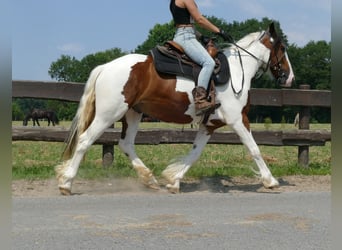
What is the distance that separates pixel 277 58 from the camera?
8352 millimetres

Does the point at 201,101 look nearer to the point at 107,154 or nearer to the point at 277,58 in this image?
the point at 277,58

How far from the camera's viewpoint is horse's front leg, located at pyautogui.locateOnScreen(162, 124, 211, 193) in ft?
24.7

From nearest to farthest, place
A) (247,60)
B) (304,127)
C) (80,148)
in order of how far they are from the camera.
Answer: (80,148) < (247,60) < (304,127)

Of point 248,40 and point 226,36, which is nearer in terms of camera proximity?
point 226,36

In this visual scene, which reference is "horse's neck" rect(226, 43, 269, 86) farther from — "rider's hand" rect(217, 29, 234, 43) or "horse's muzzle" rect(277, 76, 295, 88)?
"horse's muzzle" rect(277, 76, 295, 88)

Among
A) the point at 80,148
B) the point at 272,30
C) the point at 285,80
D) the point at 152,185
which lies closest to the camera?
the point at 80,148

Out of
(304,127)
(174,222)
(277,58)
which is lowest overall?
(174,222)

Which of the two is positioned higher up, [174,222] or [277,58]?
[277,58]

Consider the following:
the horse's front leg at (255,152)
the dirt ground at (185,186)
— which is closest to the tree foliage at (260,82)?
the dirt ground at (185,186)

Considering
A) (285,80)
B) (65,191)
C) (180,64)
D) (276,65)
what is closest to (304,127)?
(285,80)

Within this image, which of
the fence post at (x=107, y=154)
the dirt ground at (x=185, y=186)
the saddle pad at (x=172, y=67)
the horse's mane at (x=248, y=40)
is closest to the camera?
the saddle pad at (x=172, y=67)

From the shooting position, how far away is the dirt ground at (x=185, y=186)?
24.3 feet

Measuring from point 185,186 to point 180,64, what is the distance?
2096 millimetres

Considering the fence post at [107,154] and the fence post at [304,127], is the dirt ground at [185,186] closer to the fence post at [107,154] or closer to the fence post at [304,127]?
the fence post at [107,154]
